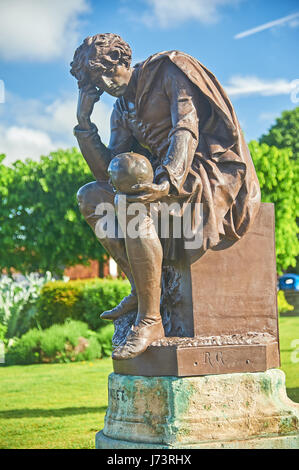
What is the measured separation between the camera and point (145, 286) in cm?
380

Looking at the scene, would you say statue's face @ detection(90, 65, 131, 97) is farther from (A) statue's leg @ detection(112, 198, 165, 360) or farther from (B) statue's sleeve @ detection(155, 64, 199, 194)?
(A) statue's leg @ detection(112, 198, 165, 360)

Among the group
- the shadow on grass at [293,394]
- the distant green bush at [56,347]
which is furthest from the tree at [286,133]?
the shadow on grass at [293,394]

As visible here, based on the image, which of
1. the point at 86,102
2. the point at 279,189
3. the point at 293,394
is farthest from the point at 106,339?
the point at 279,189

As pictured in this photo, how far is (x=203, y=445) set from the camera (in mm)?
3512

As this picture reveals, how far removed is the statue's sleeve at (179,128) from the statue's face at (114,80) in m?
0.30

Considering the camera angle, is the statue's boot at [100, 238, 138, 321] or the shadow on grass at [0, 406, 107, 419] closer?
the statue's boot at [100, 238, 138, 321]

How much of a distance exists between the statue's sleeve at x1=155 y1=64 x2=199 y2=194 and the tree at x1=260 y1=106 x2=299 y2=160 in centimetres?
2984

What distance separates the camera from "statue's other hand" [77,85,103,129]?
4281mm

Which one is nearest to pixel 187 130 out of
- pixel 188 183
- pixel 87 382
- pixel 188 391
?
pixel 188 183

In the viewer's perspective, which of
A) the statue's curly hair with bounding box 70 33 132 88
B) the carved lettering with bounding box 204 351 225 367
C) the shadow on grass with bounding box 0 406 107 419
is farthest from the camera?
the shadow on grass with bounding box 0 406 107 419

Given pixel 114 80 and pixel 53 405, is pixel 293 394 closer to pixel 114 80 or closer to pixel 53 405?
pixel 53 405

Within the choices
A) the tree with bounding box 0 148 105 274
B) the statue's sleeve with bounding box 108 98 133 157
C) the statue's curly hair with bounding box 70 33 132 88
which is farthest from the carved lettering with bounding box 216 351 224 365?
the tree with bounding box 0 148 105 274

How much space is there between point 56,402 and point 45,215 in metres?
17.1
